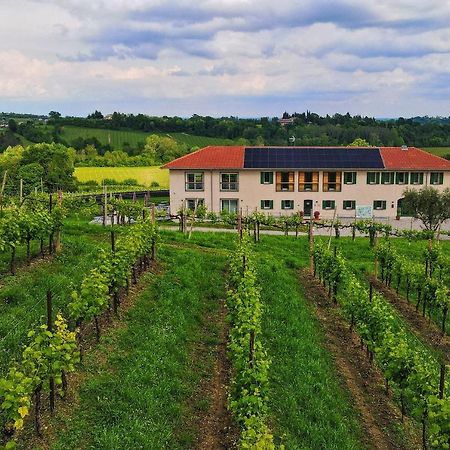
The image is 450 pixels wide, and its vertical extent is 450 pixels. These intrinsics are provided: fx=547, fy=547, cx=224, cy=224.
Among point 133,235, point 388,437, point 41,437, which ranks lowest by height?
point 388,437

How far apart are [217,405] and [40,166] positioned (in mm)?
54492

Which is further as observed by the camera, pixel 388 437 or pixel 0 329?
pixel 0 329

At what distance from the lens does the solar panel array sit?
145 ft

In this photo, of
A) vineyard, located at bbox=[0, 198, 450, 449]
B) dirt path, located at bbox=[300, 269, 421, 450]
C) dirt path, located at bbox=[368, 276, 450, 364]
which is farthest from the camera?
dirt path, located at bbox=[368, 276, 450, 364]

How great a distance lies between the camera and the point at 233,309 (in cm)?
1303

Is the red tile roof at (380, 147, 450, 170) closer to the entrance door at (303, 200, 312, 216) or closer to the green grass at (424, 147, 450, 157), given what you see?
the entrance door at (303, 200, 312, 216)

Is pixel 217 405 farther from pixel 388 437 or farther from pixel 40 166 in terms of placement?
pixel 40 166

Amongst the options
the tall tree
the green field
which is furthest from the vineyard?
the green field

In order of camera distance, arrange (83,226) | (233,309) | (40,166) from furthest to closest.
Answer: (40,166), (83,226), (233,309)

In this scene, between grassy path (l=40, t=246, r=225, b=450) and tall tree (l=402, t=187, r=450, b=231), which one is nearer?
grassy path (l=40, t=246, r=225, b=450)

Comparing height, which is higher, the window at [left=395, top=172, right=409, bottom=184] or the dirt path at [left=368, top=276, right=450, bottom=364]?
the window at [left=395, top=172, right=409, bottom=184]

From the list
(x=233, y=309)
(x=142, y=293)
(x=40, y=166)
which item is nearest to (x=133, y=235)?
(x=142, y=293)

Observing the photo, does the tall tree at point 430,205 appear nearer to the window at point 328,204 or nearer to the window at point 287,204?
the window at point 328,204

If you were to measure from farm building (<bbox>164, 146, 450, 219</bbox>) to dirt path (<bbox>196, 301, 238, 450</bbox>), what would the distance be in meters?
32.0
